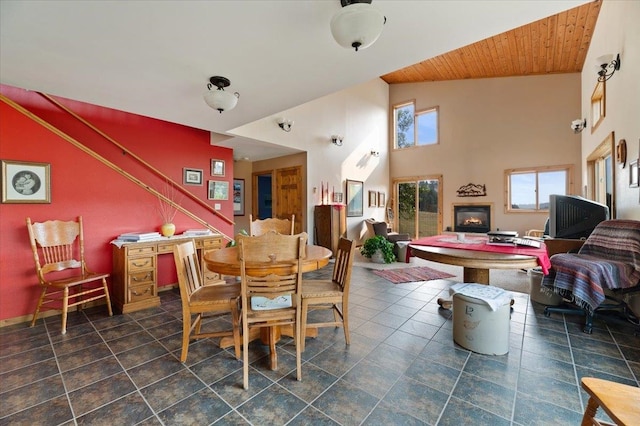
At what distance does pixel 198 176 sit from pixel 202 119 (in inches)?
44.5

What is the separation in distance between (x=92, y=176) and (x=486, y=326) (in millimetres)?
4334

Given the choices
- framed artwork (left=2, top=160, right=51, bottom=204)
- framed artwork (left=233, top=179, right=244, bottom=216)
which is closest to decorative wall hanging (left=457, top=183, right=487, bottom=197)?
framed artwork (left=233, top=179, right=244, bottom=216)

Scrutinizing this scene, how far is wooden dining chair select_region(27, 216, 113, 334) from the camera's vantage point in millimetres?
2754

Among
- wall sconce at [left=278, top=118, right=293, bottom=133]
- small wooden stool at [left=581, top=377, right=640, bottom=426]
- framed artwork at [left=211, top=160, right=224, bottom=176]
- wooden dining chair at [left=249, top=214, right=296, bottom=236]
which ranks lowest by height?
small wooden stool at [left=581, top=377, right=640, bottom=426]

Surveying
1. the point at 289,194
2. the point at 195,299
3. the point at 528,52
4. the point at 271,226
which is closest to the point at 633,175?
the point at 271,226

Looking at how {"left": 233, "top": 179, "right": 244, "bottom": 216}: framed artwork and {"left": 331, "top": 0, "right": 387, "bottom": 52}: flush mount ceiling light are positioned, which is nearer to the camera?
{"left": 331, "top": 0, "right": 387, "bottom": 52}: flush mount ceiling light

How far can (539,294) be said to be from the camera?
3.20 m

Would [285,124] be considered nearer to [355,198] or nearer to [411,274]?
[355,198]

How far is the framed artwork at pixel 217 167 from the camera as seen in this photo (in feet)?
15.3

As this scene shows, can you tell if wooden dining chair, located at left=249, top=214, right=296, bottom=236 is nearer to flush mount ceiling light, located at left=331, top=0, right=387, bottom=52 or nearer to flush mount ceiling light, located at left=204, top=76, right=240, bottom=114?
flush mount ceiling light, located at left=204, top=76, right=240, bottom=114

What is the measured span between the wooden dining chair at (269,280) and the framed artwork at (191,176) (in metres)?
3.04

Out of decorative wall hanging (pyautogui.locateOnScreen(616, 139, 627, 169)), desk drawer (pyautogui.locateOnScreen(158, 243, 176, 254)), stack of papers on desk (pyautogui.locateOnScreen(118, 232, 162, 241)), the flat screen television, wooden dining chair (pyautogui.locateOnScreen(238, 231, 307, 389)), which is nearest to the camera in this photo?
wooden dining chair (pyautogui.locateOnScreen(238, 231, 307, 389))

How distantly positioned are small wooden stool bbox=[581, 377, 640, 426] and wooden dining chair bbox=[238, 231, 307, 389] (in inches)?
56.3

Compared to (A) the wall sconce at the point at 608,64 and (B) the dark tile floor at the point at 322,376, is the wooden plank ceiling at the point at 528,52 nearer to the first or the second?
(A) the wall sconce at the point at 608,64
